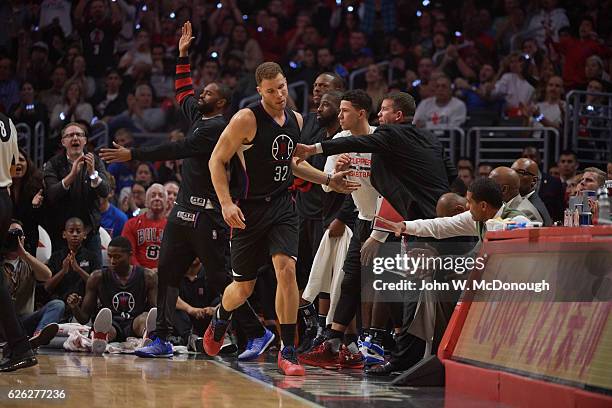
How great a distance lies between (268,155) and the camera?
698 centimetres

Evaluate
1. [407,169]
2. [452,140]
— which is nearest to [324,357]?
[407,169]

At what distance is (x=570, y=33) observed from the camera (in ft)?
46.9

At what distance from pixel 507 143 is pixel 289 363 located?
22.7 ft

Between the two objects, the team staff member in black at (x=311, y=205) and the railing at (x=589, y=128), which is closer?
the team staff member in black at (x=311, y=205)

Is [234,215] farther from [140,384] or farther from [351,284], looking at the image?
[140,384]

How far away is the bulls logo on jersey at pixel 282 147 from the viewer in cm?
697

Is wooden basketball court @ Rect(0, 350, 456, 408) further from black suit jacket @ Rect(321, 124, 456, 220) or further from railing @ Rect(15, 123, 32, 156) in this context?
railing @ Rect(15, 123, 32, 156)

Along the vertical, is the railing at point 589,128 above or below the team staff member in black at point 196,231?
above

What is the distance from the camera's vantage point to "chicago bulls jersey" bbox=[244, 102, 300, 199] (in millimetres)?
6949

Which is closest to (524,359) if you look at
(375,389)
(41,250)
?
(375,389)

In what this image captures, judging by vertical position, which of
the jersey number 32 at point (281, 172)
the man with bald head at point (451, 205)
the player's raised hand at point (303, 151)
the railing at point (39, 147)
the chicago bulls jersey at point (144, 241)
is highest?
the railing at point (39, 147)

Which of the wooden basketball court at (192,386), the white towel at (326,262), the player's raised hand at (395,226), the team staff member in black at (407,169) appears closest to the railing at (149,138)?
the white towel at (326,262)

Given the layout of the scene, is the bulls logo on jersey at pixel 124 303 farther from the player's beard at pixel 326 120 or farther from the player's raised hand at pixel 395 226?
the player's raised hand at pixel 395 226

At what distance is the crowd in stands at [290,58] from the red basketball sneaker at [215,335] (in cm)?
335
